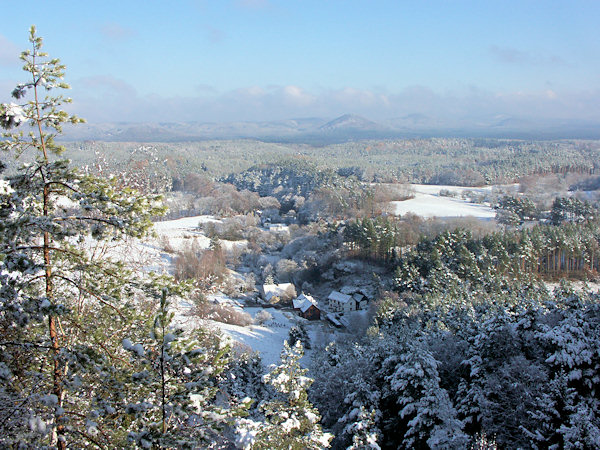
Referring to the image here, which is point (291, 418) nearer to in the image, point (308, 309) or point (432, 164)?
point (308, 309)

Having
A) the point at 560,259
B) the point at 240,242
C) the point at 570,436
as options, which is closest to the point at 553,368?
the point at 570,436

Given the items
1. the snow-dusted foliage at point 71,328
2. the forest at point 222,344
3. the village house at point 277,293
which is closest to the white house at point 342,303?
the forest at point 222,344

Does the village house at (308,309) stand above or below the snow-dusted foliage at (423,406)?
below

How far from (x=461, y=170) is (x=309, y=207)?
129ft

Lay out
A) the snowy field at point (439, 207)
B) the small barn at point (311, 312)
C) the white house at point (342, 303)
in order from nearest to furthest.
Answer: the small barn at point (311, 312) < the white house at point (342, 303) < the snowy field at point (439, 207)

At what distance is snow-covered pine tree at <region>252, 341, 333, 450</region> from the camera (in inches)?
262

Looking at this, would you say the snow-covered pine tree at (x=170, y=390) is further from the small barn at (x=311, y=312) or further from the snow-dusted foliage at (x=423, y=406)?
the small barn at (x=311, y=312)

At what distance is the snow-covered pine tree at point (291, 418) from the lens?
666 cm

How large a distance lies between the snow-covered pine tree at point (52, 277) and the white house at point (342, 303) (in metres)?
30.1

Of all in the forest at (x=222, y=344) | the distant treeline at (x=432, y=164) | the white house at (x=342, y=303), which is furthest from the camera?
the distant treeline at (x=432, y=164)

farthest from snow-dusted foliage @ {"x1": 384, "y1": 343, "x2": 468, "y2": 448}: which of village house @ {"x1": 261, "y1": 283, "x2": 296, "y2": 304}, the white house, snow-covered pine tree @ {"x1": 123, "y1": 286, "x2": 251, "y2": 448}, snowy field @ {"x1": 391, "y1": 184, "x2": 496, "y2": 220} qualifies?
snowy field @ {"x1": 391, "y1": 184, "x2": 496, "y2": 220}

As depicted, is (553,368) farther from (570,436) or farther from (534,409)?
(570,436)

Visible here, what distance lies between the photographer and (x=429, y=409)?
9.86 m

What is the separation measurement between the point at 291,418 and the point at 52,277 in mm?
4668
